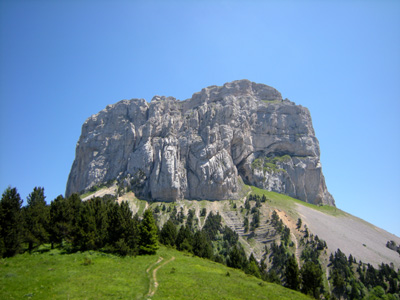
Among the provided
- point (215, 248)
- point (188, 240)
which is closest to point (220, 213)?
point (215, 248)

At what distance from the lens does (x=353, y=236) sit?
473 feet

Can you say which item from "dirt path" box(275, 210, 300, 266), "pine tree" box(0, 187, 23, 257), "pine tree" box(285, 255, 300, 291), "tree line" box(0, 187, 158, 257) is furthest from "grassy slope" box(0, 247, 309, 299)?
"dirt path" box(275, 210, 300, 266)

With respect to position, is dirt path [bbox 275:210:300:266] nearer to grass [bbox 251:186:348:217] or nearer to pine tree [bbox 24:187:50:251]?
grass [bbox 251:186:348:217]

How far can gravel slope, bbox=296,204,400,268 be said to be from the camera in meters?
123

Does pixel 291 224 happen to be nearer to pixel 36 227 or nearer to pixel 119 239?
pixel 119 239

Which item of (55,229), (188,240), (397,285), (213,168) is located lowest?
(397,285)

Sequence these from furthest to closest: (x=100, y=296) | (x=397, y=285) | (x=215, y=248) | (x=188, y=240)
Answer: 1. (x=215, y=248)
2. (x=397, y=285)
3. (x=188, y=240)
4. (x=100, y=296)

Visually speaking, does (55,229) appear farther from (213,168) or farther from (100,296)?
(213,168)

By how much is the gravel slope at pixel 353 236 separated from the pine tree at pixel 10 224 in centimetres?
12788

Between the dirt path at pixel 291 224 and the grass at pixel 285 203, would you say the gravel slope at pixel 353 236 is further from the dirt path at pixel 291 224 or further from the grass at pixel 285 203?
the dirt path at pixel 291 224

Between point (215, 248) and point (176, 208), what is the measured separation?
52.6 meters

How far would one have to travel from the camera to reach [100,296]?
26.4 m

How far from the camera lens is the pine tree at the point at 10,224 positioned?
39.0 m

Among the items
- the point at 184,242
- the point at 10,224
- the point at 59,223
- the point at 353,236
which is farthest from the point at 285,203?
the point at 10,224
